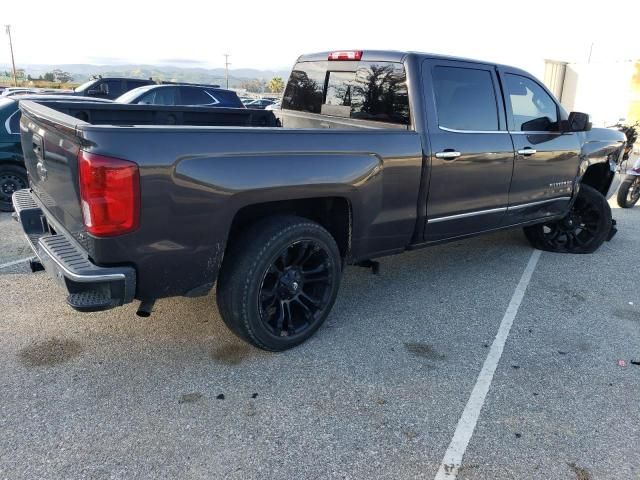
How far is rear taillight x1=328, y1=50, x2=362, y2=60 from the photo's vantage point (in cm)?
413

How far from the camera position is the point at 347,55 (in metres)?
4.21

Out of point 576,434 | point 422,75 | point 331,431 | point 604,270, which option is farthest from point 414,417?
point 604,270

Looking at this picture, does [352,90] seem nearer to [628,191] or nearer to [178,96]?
[628,191]

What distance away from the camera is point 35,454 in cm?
239

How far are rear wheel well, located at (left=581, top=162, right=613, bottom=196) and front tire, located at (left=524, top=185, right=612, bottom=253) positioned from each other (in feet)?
0.85

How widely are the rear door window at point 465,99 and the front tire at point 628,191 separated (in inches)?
224

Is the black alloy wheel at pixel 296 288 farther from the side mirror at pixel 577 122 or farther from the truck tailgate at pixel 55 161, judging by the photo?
the side mirror at pixel 577 122

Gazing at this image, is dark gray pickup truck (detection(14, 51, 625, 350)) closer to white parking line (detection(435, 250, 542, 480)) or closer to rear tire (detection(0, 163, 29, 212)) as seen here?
white parking line (detection(435, 250, 542, 480))

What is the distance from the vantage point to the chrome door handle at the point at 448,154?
377 cm

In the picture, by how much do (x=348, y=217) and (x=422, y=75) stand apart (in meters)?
1.20

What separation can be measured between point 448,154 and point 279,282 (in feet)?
5.23

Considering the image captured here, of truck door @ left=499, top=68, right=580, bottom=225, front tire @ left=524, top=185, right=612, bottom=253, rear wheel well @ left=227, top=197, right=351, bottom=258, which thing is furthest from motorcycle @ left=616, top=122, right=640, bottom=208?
rear wheel well @ left=227, top=197, right=351, bottom=258

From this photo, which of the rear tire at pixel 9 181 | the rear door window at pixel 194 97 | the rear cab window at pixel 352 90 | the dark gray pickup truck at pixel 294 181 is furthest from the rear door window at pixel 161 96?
the rear cab window at pixel 352 90

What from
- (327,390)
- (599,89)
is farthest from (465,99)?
(599,89)
